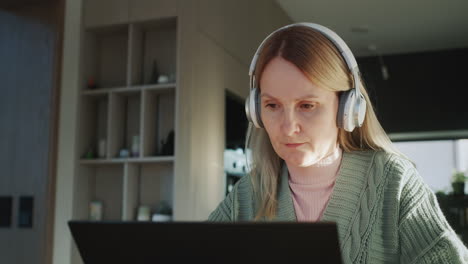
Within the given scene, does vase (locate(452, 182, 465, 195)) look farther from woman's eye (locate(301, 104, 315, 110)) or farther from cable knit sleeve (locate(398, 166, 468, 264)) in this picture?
woman's eye (locate(301, 104, 315, 110))

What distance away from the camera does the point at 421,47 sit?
652 cm

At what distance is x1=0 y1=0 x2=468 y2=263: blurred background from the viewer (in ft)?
11.9

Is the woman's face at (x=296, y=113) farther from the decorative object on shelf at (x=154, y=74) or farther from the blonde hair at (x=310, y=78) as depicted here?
the decorative object on shelf at (x=154, y=74)

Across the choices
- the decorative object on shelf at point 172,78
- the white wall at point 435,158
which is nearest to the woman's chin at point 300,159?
the decorative object on shelf at point 172,78

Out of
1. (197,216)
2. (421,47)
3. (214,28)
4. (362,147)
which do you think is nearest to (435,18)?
(421,47)

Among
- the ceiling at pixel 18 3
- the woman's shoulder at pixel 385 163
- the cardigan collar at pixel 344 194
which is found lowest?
the cardigan collar at pixel 344 194

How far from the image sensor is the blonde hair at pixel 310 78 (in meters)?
0.97

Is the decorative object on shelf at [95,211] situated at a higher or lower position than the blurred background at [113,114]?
lower

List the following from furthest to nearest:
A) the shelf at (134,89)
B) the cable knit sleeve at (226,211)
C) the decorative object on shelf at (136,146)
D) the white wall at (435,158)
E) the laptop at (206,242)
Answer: the white wall at (435,158), the decorative object on shelf at (136,146), the shelf at (134,89), the cable knit sleeve at (226,211), the laptop at (206,242)

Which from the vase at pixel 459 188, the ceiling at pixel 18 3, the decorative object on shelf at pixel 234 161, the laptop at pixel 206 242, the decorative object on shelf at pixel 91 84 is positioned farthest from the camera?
the vase at pixel 459 188

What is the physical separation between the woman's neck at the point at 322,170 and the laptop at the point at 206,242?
1.22 feet

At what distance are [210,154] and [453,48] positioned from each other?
4.07 metres

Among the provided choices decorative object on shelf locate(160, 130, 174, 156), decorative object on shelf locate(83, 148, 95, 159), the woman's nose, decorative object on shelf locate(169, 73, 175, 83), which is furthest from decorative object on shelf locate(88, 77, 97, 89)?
the woman's nose

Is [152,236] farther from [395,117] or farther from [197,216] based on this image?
[395,117]
